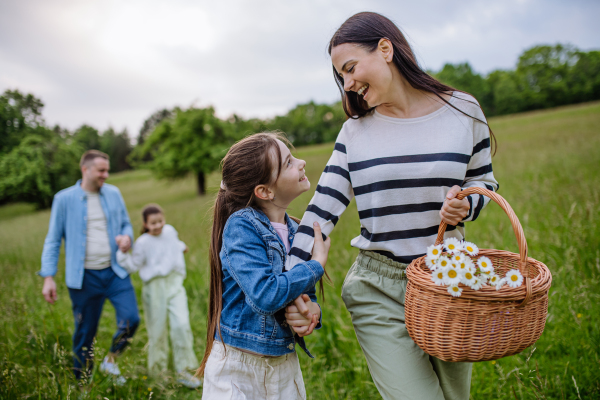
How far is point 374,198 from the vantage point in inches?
73.5

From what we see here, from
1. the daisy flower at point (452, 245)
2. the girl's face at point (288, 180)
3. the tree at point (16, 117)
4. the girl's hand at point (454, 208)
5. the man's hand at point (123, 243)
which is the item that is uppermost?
the tree at point (16, 117)

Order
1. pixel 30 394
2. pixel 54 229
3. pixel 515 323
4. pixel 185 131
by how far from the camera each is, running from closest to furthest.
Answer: pixel 515 323
pixel 30 394
pixel 54 229
pixel 185 131

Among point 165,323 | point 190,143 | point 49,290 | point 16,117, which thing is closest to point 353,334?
point 165,323

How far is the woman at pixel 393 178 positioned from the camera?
181 cm

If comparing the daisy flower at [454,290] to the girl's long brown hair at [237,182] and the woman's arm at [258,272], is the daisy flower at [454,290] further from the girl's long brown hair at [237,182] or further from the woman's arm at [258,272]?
the girl's long brown hair at [237,182]

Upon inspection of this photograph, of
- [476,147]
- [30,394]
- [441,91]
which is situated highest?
[441,91]

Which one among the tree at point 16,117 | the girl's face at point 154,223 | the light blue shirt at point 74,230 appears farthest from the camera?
the tree at point 16,117

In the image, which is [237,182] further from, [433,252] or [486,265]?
[486,265]

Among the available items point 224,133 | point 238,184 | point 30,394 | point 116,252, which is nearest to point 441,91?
point 238,184

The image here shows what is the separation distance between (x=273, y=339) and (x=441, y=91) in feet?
4.77

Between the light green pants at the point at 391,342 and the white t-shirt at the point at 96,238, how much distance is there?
3088mm

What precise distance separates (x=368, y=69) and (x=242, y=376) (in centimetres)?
157

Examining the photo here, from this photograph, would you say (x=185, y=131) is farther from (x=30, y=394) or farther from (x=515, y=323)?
(x=515, y=323)

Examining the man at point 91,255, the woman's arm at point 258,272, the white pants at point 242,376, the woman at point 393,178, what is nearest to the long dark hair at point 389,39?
the woman at point 393,178
